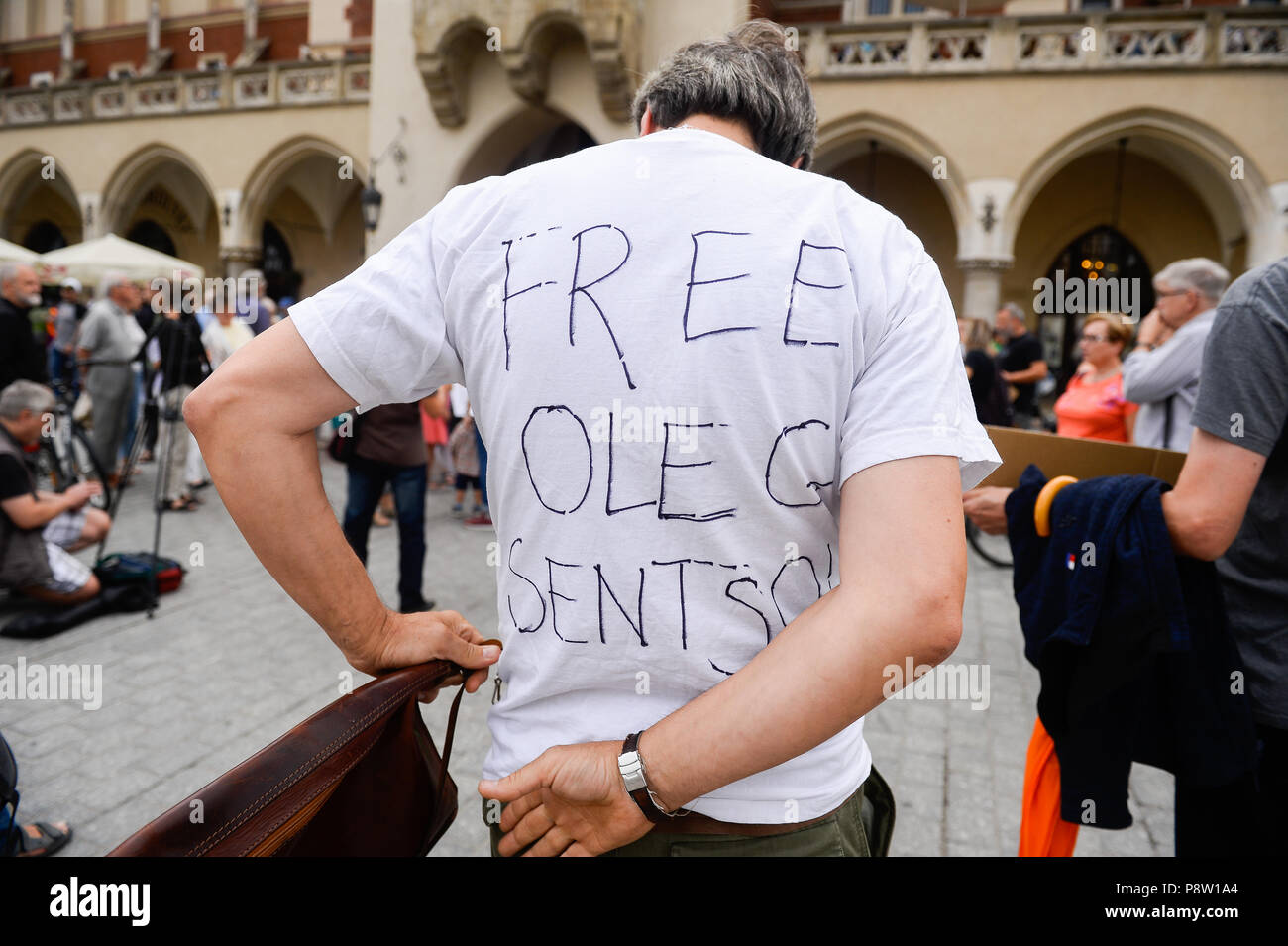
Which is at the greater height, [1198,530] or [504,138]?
[504,138]

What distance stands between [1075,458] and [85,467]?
836 centimetres

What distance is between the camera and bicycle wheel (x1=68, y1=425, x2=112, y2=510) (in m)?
6.74

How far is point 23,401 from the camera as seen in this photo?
4.60 meters

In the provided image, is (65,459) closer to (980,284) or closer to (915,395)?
(915,395)

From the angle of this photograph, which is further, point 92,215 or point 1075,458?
point 92,215

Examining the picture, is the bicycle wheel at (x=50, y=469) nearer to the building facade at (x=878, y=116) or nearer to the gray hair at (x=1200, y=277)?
the building facade at (x=878, y=116)

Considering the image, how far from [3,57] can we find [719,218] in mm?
31691

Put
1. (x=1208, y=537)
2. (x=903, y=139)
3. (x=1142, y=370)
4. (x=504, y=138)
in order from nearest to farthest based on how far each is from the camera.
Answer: (x=1208, y=537) → (x=1142, y=370) → (x=903, y=139) → (x=504, y=138)

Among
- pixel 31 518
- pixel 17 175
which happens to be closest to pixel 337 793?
pixel 31 518

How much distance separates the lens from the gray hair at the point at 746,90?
1037 mm

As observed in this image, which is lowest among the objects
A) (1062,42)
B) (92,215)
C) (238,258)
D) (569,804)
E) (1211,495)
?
(569,804)

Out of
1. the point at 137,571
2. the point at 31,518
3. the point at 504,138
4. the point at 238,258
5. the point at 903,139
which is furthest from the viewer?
the point at 238,258

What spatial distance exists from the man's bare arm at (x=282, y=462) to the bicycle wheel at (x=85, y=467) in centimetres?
666

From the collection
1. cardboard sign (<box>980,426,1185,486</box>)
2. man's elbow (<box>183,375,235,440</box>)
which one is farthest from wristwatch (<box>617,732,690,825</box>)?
cardboard sign (<box>980,426,1185,486</box>)
